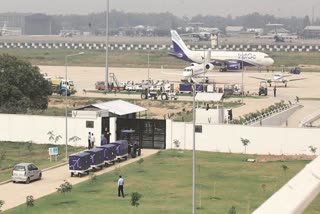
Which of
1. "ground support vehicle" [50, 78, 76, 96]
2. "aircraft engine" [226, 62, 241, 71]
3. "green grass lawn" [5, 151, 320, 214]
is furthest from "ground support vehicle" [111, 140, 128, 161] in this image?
"aircraft engine" [226, 62, 241, 71]

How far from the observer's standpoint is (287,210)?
6.44 metres

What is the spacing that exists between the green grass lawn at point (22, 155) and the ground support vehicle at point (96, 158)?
9.66 feet

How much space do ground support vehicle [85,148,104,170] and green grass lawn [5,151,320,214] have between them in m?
0.97

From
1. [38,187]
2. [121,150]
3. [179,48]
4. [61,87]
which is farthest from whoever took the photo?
[179,48]

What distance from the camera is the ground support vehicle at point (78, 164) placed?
1321 inches

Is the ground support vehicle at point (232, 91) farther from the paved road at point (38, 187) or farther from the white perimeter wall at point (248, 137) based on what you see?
the paved road at point (38, 187)

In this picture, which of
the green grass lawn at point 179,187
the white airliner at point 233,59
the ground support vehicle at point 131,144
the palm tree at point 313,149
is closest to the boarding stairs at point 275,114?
the palm tree at point 313,149

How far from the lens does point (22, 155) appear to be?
4084 centimetres

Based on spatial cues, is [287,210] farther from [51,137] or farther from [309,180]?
[51,137]

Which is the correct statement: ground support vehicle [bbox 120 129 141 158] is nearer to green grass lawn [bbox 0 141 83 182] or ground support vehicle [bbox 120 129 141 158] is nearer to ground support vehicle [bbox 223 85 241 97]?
green grass lawn [bbox 0 141 83 182]

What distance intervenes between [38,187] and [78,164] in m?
2.80

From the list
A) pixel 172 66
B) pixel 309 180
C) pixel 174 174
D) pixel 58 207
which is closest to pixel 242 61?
pixel 172 66

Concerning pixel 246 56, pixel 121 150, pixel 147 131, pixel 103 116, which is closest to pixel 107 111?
pixel 103 116

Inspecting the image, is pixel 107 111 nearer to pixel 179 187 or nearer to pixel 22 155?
pixel 22 155
